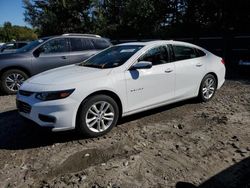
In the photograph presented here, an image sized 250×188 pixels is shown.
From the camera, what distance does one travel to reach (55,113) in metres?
4.00

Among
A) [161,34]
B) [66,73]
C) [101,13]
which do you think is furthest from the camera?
[101,13]

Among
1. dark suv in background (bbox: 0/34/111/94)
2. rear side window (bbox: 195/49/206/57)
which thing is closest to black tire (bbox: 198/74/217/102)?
rear side window (bbox: 195/49/206/57)

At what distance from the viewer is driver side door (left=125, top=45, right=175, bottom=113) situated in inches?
185

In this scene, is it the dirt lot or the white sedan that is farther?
the white sedan

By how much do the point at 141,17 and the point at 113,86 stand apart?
18.6m

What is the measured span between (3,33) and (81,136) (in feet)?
217

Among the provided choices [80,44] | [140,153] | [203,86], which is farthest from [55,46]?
[140,153]

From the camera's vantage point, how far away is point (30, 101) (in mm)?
4176

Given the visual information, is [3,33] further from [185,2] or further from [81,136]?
[81,136]

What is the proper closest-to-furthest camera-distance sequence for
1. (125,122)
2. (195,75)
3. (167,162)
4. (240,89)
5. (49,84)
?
(167,162) < (49,84) < (125,122) < (195,75) < (240,89)

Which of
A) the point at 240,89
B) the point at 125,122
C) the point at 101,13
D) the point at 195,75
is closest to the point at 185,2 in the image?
the point at 101,13

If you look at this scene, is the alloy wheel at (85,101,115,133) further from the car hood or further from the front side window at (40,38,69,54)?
the front side window at (40,38,69,54)

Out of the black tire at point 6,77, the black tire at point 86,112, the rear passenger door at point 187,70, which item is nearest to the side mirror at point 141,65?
the black tire at point 86,112

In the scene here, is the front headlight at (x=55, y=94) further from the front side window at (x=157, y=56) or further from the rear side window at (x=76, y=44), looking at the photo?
the rear side window at (x=76, y=44)
